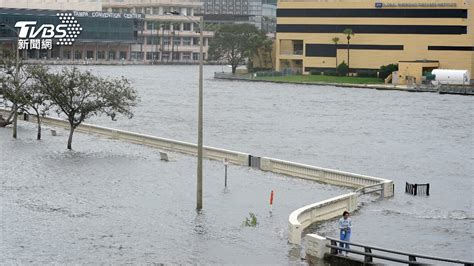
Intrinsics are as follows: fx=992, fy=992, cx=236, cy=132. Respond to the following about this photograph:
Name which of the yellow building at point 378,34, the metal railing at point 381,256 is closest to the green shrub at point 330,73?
the yellow building at point 378,34

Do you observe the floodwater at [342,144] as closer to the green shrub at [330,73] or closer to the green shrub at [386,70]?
the green shrub at [386,70]

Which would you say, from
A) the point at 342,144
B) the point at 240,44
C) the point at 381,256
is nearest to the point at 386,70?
the point at 240,44

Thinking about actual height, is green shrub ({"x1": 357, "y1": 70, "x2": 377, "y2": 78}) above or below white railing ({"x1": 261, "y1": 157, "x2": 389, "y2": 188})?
above

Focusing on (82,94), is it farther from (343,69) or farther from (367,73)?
(343,69)

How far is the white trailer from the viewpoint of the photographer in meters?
137

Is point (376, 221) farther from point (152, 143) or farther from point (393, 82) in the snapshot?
point (393, 82)

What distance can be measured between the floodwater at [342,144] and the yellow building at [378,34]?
1583 cm

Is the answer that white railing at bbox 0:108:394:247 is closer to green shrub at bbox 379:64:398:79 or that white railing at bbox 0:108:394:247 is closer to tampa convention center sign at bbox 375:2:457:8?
green shrub at bbox 379:64:398:79

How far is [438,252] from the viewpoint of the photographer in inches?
1214

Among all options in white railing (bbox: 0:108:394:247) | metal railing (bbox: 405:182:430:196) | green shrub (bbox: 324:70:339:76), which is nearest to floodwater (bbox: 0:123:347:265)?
white railing (bbox: 0:108:394:247)

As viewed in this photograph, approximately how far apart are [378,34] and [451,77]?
65.1ft

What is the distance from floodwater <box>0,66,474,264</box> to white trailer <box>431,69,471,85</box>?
8359 millimetres

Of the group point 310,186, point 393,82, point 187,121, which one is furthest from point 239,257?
point 393,82

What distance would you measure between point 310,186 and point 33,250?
17.0 metres
